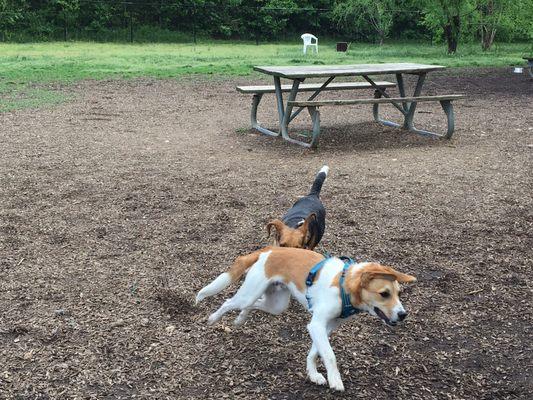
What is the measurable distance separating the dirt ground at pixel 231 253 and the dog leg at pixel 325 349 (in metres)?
0.08

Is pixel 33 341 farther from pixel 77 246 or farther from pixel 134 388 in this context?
pixel 77 246

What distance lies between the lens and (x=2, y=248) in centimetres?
427

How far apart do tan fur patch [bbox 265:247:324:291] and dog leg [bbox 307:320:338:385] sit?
212 mm

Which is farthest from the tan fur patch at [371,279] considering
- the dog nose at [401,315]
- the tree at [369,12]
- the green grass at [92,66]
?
the tree at [369,12]

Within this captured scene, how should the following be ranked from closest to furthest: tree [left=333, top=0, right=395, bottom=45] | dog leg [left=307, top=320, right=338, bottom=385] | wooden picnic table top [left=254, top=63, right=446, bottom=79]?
1. dog leg [left=307, top=320, right=338, bottom=385]
2. wooden picnic table top [left=254, top=63, right=446, bottom=79]
3. tree [left=333, top=0, right=395, bottom=45]

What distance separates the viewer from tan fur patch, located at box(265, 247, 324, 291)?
2789 mm

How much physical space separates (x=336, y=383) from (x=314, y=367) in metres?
0.15

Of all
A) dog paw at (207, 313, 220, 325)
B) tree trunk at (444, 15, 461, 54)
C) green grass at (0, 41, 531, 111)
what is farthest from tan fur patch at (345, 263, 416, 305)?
tree trunk at (444, 15, 461, 54)

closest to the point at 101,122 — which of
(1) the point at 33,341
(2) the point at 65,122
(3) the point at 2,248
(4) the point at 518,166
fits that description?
(2) the point at 65,122

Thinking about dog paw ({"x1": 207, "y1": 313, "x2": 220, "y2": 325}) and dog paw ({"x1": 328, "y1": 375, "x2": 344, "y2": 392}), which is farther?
dog paw ({"x1": 207, "y1": 313, "x2": 220, "y2": 325})

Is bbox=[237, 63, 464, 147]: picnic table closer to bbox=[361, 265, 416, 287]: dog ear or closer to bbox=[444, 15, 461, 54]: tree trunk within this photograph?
bbox=[361, 265, 416, 287]: dog ear

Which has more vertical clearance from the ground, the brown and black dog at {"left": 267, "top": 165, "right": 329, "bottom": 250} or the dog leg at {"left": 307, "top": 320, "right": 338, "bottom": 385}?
the brown and black dog at {"left": 267, "top": 165, "right": 329, "bottom": 250}

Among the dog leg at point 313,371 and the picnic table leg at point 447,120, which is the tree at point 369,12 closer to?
the picnic table leg at point 447,120

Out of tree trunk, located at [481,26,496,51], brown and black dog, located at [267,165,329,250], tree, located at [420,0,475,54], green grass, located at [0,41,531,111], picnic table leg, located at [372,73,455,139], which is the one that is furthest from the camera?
tree trunk, located at [481,26,496,51]
